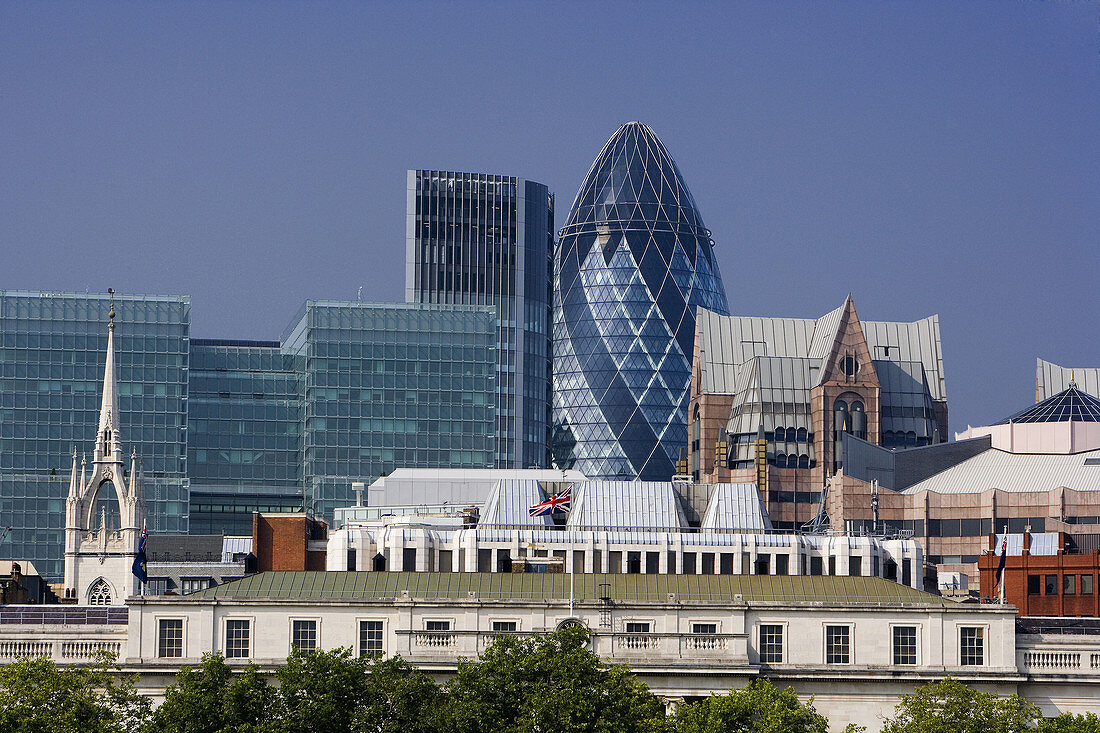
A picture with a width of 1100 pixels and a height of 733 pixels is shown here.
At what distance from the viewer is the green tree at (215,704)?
116 metres

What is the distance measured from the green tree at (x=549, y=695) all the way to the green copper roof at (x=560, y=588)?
16.2 m

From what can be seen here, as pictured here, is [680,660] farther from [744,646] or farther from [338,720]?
[338,720]

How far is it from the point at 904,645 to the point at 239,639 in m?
38.4

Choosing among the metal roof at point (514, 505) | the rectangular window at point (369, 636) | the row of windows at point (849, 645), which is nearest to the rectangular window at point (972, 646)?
the row of windows at point (849, 645)

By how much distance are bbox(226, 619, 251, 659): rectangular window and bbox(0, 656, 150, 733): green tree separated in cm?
1038

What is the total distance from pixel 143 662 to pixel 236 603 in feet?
20.3

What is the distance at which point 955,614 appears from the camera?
13362 cm

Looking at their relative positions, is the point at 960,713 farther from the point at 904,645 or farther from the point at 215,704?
the point at 215,704

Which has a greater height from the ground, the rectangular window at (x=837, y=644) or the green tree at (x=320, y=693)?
the rectangular window at (x=837, y=644)

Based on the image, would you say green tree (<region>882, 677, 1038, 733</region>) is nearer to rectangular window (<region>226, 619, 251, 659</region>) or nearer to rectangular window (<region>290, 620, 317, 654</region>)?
rectangular window (<region>290, 620, 317, 654</region>)

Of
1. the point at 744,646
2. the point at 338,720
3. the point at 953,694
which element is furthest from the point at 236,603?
the point at 953,694

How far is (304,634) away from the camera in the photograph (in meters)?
133

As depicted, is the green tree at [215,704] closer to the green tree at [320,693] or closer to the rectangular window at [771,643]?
the green tree at [320,693]

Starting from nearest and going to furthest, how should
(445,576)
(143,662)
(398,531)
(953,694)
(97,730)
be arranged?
(97,730)
(953,694)
(143,662)
(445,576)
(398,531)
